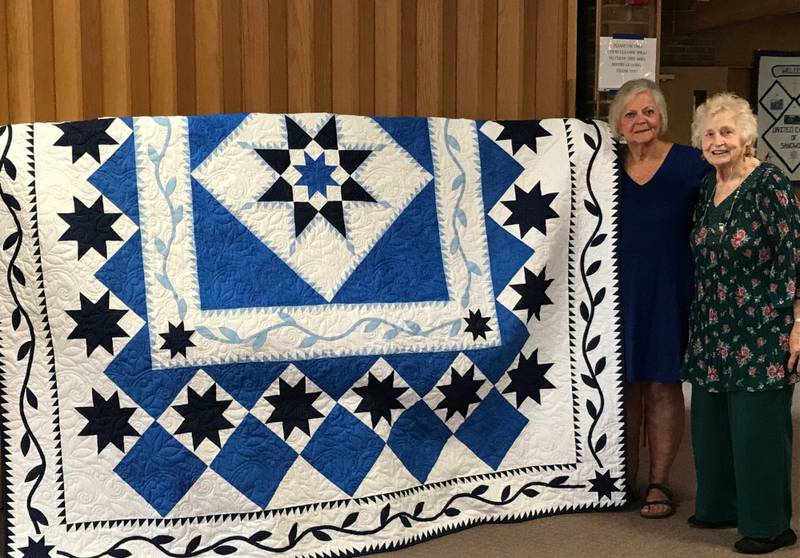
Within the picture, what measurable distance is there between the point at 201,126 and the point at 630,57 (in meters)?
1.75

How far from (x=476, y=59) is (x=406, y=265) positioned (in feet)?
3.24

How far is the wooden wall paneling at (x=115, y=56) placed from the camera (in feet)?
9.52

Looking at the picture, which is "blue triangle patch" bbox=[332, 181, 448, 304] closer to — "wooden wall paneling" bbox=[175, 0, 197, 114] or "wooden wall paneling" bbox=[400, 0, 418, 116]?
"wooden wall paneling" bbox=[400, 0, 418, 116]

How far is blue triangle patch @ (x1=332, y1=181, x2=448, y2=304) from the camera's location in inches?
105

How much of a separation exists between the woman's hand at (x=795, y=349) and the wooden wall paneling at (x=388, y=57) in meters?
1.47

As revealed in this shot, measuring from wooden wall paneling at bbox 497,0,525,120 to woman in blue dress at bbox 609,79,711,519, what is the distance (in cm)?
53

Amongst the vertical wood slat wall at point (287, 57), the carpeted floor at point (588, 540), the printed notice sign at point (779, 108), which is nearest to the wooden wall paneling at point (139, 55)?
the vertical wood slat wall at point (287, 57)

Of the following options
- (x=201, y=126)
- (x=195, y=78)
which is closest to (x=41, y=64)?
(x=195, y=78)

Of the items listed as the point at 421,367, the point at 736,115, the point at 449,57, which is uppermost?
the point at 449,57

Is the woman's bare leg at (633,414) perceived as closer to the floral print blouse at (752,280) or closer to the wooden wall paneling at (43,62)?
the floral print blouse at (752,280)

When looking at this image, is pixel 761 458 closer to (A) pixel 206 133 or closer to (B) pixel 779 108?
(A) pixel 206 133

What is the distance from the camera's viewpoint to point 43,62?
287 centimetres

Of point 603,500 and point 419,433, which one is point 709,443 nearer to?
point 603,500

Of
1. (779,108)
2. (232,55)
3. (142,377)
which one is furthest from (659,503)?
(779,108)
